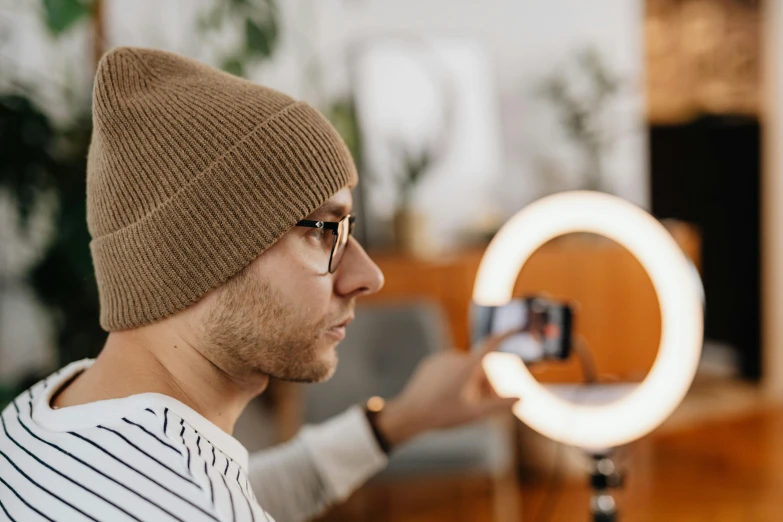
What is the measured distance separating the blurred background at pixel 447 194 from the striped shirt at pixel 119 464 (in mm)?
1309

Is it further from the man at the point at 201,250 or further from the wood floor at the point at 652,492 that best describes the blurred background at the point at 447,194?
the man at the point at 201,250

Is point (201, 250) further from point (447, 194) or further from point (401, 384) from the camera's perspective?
point (447, 194)

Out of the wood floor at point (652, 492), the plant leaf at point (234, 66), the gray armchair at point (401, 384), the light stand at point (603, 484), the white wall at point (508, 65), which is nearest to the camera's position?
the light stand at point (603, 484)

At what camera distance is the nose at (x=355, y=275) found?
0.96m

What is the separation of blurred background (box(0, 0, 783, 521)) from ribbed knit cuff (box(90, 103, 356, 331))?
116 centimetres

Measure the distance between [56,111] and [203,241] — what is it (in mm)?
1877

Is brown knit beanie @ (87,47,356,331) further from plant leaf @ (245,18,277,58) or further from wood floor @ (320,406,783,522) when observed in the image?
wood floor @ (320,406,783,522)

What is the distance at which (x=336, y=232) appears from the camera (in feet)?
3.06

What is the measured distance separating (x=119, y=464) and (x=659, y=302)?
736 millimetres

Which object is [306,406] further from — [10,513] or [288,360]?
[10,513]

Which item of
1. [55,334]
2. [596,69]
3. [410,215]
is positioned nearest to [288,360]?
[55,334]

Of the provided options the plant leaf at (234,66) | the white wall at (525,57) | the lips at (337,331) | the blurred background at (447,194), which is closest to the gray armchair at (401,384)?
the blurred background at (447,194)

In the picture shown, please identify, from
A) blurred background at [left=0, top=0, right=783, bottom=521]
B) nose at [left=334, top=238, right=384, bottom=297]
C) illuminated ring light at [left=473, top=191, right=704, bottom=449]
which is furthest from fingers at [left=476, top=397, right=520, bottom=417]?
blurred background at [left=0, top=0, right=783, bottom=521]

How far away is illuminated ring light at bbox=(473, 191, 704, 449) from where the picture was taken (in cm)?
97
